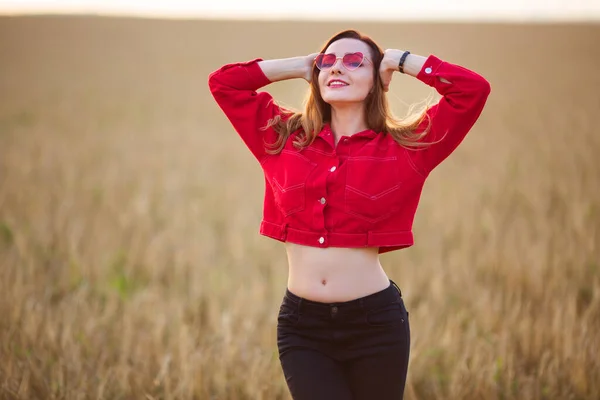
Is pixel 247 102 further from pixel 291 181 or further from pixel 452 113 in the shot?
pixel 452 113

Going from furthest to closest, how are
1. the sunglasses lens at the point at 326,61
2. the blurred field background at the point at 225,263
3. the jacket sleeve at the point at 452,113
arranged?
the blurred field background at the point at 225,263 → the sunglasses lens at the point at 326,61 → the jacket sleeve at the point at 452,113

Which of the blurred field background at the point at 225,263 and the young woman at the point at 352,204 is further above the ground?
the young woman at the point at 352,204

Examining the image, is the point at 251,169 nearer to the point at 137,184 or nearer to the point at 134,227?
the point at 137,184

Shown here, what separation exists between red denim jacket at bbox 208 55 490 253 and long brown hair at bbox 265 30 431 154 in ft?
0.12

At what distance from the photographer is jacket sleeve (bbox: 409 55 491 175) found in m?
2.94

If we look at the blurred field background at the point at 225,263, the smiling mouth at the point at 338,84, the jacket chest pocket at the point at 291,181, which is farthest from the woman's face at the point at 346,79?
the blurred field background at the point at 225,263

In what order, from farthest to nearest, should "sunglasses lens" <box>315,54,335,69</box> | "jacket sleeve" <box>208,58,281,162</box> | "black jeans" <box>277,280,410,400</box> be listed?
1. "jacket sleeve" <box>208,58,281,162</box>
2. "sunglasses lens" <box>315,54,335,69</box>
3. "black jeans" <box>277,280,410,400</box>

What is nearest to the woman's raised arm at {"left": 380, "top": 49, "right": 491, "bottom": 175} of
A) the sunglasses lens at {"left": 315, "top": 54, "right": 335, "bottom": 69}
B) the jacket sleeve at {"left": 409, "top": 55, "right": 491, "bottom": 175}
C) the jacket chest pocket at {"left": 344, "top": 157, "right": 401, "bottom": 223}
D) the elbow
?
the jacket sleeve at {"left": 409, "top": 55, "right": 491, "bottom": 175}

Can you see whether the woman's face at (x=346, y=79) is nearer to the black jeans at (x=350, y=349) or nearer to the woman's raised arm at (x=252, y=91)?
the woman's raised arm at (x=252, y=91)

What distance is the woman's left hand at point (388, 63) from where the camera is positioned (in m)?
3.07

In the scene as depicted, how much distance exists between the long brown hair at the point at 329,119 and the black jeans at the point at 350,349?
690mm

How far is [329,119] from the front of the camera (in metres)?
3.24

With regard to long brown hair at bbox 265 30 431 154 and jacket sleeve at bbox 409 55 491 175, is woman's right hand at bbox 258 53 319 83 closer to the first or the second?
long brown hair at bbox 265 30 431 154

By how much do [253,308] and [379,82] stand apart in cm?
272
